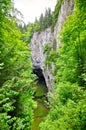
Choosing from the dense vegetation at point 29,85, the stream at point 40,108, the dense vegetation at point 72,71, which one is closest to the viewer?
the dense vegetation at point 29,85

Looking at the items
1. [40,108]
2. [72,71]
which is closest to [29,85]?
[72,71]

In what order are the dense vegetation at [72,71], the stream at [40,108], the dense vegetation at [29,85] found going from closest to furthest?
the dense vegetation at [29,85]
the dense vegetation at [72,71]
the stream at [40,108]

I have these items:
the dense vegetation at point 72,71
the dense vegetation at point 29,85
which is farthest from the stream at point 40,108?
the dense vegetation at point 29,85

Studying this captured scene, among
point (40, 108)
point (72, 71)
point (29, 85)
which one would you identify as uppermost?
point (29, 85)

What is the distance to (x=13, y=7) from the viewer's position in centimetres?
1716

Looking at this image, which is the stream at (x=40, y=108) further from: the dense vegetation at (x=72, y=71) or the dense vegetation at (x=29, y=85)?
the dense vegetation at (x=29, y=85)

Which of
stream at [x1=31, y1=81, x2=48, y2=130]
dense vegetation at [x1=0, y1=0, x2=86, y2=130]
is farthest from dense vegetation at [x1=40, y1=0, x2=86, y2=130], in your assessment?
stream at [x1=31, y1=81, x2=48, y2=130]

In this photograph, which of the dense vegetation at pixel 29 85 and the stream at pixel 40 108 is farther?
the stream at pixel 40 108

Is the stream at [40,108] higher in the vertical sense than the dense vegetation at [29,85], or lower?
lower

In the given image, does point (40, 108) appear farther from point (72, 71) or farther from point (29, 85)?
point (29, 85)

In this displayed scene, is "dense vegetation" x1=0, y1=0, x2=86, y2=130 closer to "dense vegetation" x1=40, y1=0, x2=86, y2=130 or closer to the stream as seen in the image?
"dense vegetation" x1=40, y1=0, x2=86, y2=130

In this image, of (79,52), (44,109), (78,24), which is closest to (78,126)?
(79,52)

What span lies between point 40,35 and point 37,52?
777 cm

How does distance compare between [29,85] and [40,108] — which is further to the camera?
[40,108]
